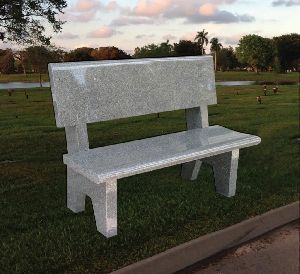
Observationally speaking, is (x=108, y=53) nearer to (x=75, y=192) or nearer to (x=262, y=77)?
(x=262, y=77)

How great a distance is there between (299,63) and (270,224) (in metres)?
87.1

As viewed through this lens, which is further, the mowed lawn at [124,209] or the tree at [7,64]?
the tree at [7,64]

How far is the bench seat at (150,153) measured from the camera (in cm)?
356

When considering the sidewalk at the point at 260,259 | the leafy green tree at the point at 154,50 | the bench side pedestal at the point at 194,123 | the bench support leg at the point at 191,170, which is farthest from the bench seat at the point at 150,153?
the leafy green tree at the point at 154,50

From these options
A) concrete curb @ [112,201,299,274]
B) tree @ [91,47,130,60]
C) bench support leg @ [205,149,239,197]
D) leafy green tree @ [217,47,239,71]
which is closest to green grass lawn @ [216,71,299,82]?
tree @ [91,47,130,60]

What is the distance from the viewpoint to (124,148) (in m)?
4.26

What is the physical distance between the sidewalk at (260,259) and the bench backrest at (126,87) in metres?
1.64

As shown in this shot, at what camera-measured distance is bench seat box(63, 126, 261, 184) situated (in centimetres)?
356

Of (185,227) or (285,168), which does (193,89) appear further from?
(285,168)

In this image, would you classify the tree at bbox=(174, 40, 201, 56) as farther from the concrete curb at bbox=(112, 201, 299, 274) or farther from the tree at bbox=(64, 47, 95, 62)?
the concrete curb at bbox=(112, 201, 299, 274)

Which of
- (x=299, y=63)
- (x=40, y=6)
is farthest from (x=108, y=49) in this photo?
(x=40, y=6)

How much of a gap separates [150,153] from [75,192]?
877mm

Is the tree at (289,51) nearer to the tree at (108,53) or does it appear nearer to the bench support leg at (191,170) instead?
the tree at (108,53)

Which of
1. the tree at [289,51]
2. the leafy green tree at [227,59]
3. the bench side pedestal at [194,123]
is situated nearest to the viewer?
the bench side pedestal at [194,123]
